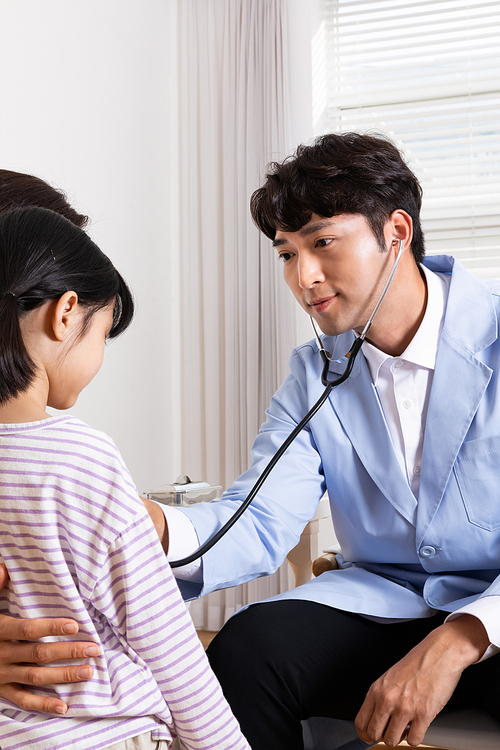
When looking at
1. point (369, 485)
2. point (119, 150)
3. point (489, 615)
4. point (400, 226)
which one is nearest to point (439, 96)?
point (119, 150)

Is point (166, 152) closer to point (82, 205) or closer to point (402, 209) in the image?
point (82, 205)

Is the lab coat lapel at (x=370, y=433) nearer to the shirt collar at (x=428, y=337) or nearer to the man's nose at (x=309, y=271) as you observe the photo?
the shirt collar at (x=428, y=337)

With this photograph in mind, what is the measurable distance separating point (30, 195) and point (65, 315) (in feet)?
1.35

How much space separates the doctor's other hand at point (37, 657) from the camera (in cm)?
66

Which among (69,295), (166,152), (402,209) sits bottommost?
(69,295)

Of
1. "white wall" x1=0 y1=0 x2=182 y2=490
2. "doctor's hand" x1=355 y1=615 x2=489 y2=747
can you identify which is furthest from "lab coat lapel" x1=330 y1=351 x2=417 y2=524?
"white wall" x1=0 y1=0 x2=182 y2=490

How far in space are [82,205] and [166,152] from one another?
66 cm

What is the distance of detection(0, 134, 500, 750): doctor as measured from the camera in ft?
3.01

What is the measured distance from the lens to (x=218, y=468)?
2.45m

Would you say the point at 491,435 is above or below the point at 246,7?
below

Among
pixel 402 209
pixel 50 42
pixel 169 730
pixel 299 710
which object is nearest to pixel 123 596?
pixel 169 730

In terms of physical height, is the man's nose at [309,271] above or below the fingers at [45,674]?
above

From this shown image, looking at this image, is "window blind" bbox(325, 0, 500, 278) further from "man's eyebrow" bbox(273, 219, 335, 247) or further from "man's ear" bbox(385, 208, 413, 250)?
"man's eyebrow" bbox(273, 219, 335, 247)

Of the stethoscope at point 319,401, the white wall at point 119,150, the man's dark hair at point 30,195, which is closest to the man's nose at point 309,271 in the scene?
the stethoscope at point 319,401
